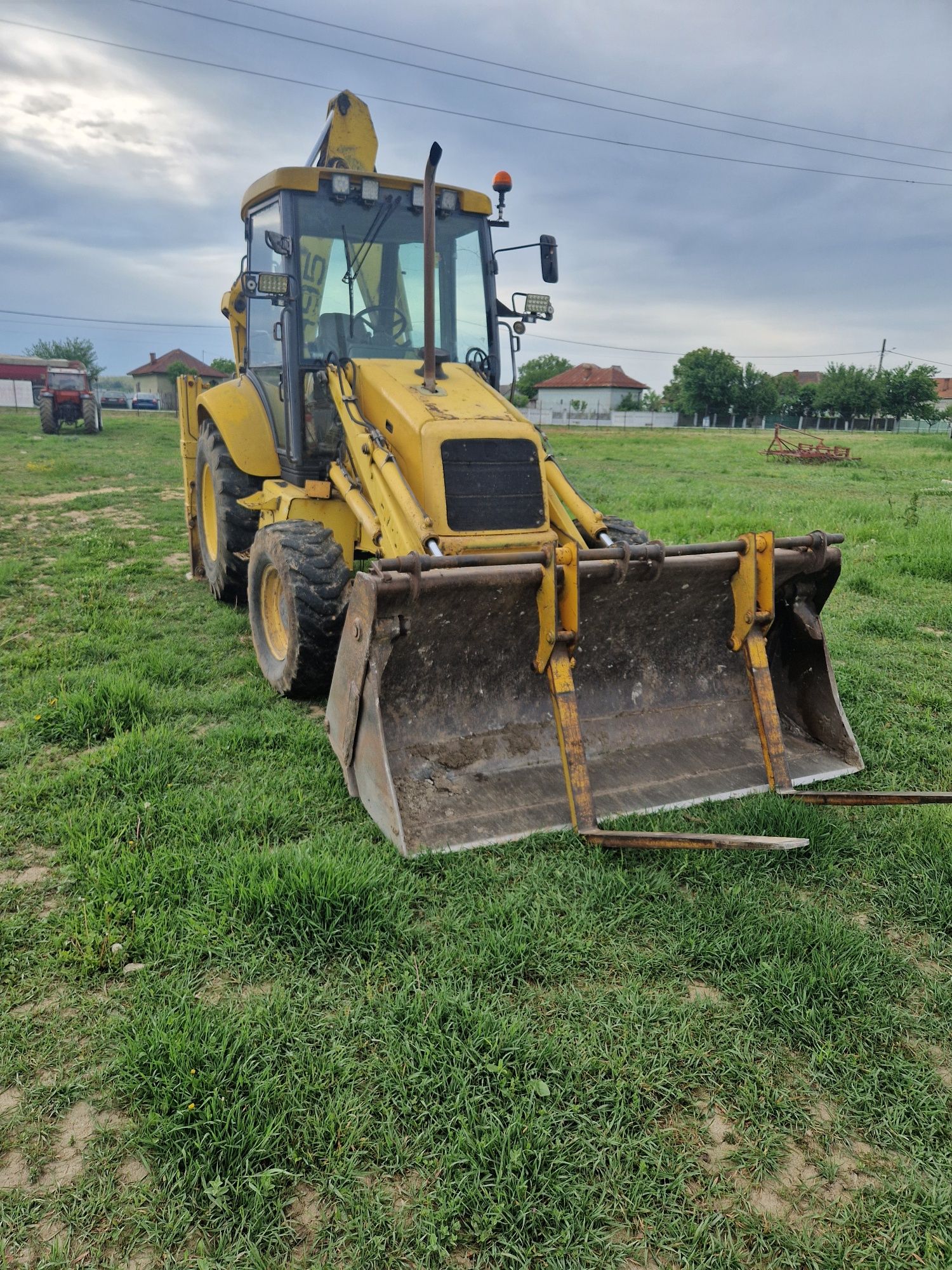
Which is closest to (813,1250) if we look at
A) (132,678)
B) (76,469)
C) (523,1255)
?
(523,1255)

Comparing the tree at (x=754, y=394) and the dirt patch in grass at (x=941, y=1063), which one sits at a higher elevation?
the tree at (x=754, y=394)

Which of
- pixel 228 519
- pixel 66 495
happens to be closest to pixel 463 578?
pixel 228 519

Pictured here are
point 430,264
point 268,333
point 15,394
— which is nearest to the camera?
point 430,264

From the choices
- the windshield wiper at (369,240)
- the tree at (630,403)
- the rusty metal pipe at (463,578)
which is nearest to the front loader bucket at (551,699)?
the rusty metal pipe at (463,578)

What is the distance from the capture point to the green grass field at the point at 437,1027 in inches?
77.6

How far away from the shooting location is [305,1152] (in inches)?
82.7

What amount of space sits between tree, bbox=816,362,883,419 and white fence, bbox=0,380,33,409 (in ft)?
193

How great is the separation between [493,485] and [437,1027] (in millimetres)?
2782

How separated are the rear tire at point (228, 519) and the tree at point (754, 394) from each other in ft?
225

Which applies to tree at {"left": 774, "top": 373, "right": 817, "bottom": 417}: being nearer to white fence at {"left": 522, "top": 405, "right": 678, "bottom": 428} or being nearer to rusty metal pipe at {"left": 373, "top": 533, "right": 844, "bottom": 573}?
white fence at {"left": 522, "top": 405, "right": 678, "bottom": 428}

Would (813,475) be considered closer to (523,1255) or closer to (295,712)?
(295,712)

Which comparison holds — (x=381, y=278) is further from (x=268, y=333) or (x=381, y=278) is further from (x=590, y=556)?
(x=590, y=556)

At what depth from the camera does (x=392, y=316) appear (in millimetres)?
5531

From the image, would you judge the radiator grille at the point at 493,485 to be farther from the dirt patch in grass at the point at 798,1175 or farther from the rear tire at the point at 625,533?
the dirt patch in grass at the point at 798,1175
